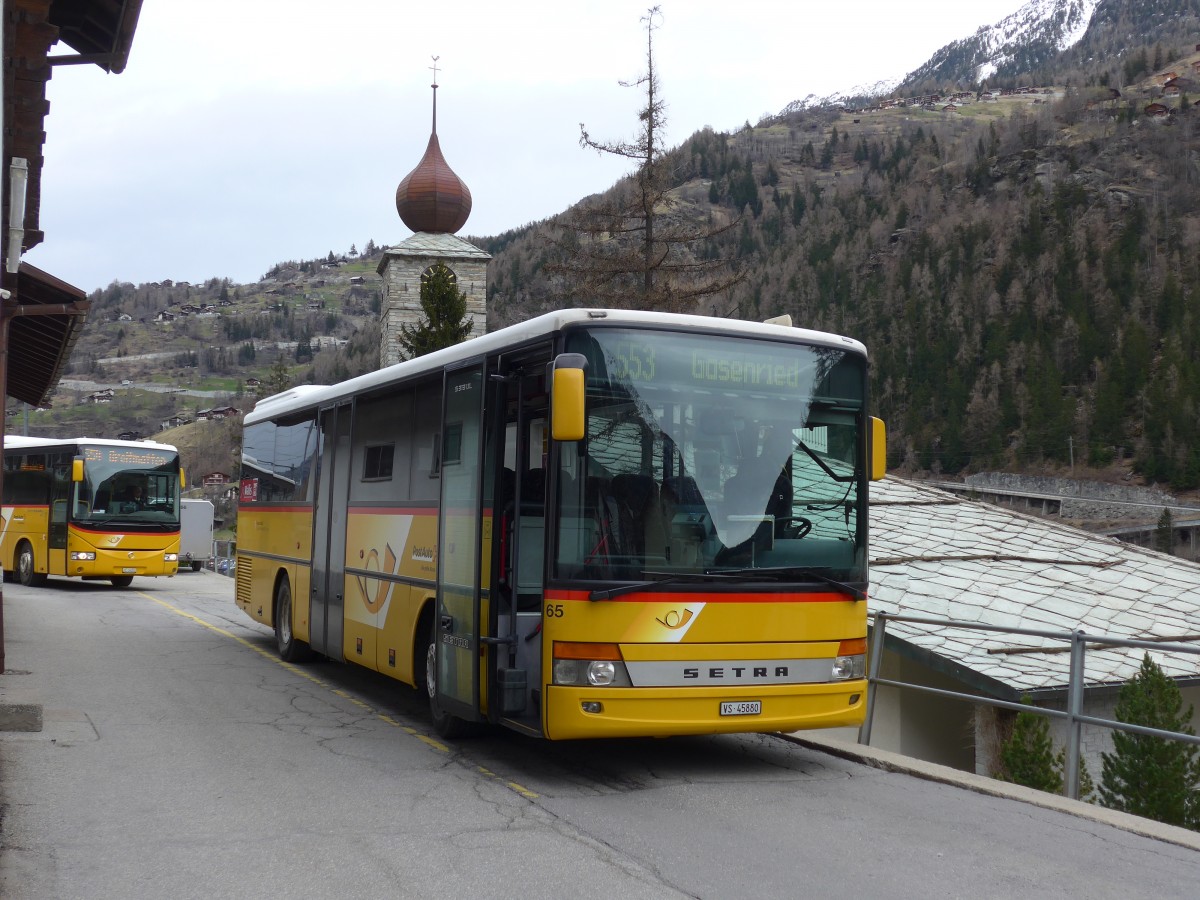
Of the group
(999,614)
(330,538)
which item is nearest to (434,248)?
(999,614)

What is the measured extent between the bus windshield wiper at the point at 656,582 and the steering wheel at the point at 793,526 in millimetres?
474

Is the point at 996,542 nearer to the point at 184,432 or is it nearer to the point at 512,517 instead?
the point at 512,517

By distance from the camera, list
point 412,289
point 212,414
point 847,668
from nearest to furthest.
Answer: point 847,668
point 412,289
point 212,414

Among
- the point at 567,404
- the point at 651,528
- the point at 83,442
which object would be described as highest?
the point at 83,442

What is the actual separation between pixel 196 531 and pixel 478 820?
39.4 meters

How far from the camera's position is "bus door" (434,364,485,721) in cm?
866

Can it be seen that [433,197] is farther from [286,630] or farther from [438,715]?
[438,715]

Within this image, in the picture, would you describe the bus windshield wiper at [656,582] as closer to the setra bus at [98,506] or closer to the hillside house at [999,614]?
the hillside house at [999,614]

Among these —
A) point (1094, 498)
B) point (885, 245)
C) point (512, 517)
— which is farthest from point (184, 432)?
point (512, 517)

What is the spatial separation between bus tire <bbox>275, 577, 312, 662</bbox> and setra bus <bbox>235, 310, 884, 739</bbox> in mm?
5180

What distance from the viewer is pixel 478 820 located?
7.03 metres

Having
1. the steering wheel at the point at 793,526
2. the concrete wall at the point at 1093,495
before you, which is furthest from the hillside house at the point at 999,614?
the concrete wall at the point at 1093,495

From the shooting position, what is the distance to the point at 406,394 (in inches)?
419

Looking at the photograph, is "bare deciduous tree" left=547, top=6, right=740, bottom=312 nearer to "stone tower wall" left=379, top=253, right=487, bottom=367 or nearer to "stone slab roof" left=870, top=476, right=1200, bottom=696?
"stone slab roof" left=870, top=476, right=1200, bottom=696
